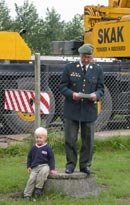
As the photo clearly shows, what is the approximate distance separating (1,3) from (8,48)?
42580mm

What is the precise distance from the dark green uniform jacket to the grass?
970 mm

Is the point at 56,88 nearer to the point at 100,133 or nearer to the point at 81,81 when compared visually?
the point at 100,133

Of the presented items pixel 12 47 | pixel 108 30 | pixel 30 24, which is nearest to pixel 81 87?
pixel 12 47

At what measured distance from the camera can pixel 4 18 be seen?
5122cm

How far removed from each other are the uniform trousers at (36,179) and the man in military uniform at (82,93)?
372 millimetres

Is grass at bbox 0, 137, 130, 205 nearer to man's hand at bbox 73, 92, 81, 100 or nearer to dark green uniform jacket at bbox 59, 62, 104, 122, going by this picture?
dark green uniform jacket at bbox 59, 62, 104, 122

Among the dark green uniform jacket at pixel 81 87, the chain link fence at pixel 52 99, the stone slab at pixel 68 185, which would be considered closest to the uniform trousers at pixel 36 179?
the stone slab at pixel 68 185

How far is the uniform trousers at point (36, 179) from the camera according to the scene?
6.95 m

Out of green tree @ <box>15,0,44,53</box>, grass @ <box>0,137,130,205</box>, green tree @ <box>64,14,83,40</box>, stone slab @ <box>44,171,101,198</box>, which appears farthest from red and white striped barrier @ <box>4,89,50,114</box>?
green tree @ <box>64,14,83,40</box>

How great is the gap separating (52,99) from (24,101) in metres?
2.53

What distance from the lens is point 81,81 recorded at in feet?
23.1

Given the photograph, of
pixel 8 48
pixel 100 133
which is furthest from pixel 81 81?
pixel 8 48

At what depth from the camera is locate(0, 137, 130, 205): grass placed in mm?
6859

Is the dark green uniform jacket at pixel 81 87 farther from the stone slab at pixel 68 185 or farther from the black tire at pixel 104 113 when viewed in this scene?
the black tire at pixel 104 113
